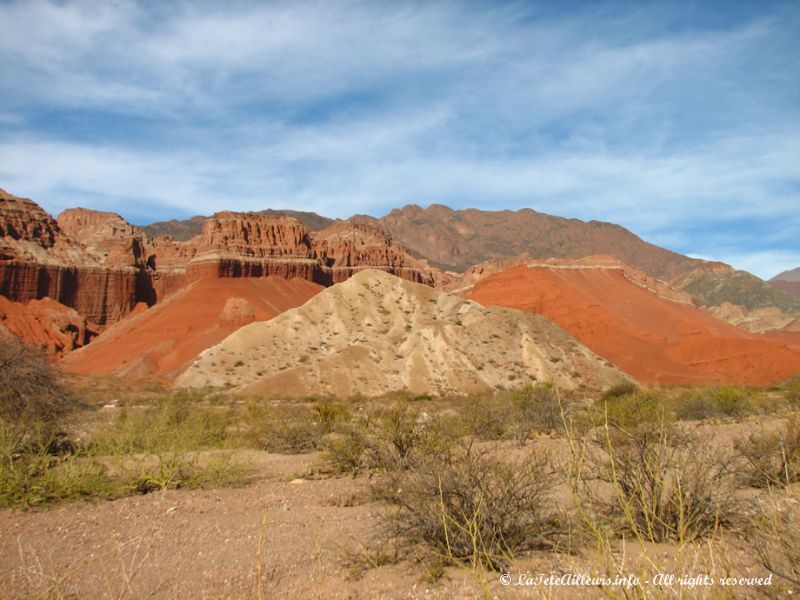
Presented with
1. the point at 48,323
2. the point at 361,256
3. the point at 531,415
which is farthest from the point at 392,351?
the point at 361,256

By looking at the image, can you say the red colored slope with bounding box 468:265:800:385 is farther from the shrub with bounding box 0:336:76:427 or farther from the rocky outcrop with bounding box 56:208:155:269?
the rocky outcrop with bounding box 56:208:155:269

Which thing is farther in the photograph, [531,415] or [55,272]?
[55,272]

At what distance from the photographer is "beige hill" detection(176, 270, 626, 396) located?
39.9 metres

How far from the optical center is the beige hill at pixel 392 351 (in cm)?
3994

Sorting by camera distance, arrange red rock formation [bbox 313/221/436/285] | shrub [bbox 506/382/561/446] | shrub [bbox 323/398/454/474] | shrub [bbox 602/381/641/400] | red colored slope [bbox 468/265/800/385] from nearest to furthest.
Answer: shrub [bbox 323/398/454/474] < shrub [bbox 506/382/561/446] < shrub [bbox 602/381/641/400] < red colored slope [bbox 468/265/800/385] < red rock formation [bbox 313/221/436/285]

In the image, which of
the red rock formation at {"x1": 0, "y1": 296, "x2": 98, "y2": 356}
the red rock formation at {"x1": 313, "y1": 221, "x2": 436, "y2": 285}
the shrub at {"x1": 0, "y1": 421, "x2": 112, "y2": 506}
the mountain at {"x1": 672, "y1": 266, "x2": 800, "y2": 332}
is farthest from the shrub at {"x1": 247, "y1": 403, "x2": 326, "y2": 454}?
the mountain at {"x1": 672, "y1": 266, "x2": 800, "y2": 332}

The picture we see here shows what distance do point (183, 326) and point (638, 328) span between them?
206ft

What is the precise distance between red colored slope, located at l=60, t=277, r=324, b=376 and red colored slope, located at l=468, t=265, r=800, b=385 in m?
33.8

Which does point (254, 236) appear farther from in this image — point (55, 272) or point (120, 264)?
point (55, 272)

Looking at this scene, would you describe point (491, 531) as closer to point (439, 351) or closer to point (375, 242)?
point (439, 351)

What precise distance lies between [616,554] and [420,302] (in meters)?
45.8

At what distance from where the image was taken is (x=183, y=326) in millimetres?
70000

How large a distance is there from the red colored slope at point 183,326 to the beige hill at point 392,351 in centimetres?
1495

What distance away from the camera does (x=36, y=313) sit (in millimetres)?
76938
